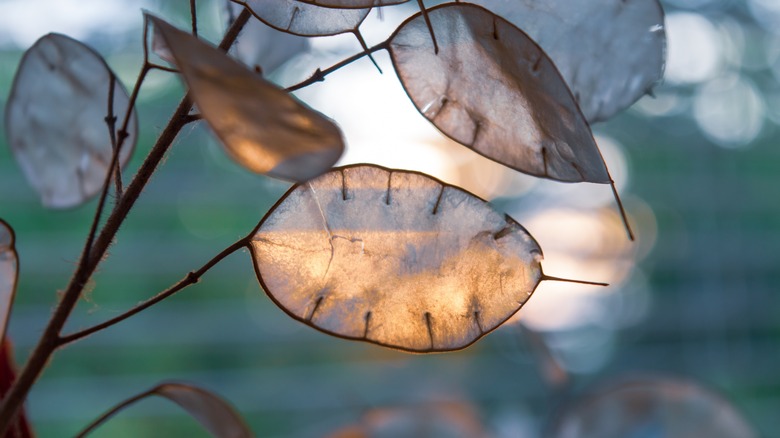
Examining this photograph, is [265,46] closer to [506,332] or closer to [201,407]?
[201,407]

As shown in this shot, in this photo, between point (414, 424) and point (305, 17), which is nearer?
point (305, 17)

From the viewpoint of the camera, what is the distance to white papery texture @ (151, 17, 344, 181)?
0.18 m

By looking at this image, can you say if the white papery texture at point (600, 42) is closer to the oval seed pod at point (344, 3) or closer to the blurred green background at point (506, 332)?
the oval seed pod at point (344, 3)

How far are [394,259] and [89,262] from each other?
99mm

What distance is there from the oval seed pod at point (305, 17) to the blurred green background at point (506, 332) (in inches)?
87.9

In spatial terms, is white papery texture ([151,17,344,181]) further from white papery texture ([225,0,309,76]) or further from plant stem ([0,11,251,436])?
white papery texture ([225,0,309,76])

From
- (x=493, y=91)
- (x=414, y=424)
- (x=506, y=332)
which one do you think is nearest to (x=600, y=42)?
(x=493, y=91)

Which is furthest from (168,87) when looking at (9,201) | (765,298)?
(765,298)

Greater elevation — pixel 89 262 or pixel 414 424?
pixel 89 262

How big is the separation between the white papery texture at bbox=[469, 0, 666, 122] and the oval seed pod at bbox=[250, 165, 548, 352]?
83 mm

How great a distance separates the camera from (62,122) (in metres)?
0.37

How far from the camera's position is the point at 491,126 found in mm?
259

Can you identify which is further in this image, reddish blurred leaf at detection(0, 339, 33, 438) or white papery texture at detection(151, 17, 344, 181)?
reddish blurred leaf at detection(0, 339, 33, 438)

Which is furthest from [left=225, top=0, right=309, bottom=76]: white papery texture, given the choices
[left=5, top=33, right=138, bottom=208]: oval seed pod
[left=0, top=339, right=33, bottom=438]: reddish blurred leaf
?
[left=0, top=339, right=33, bottom=438]: reddish blurred leaf
